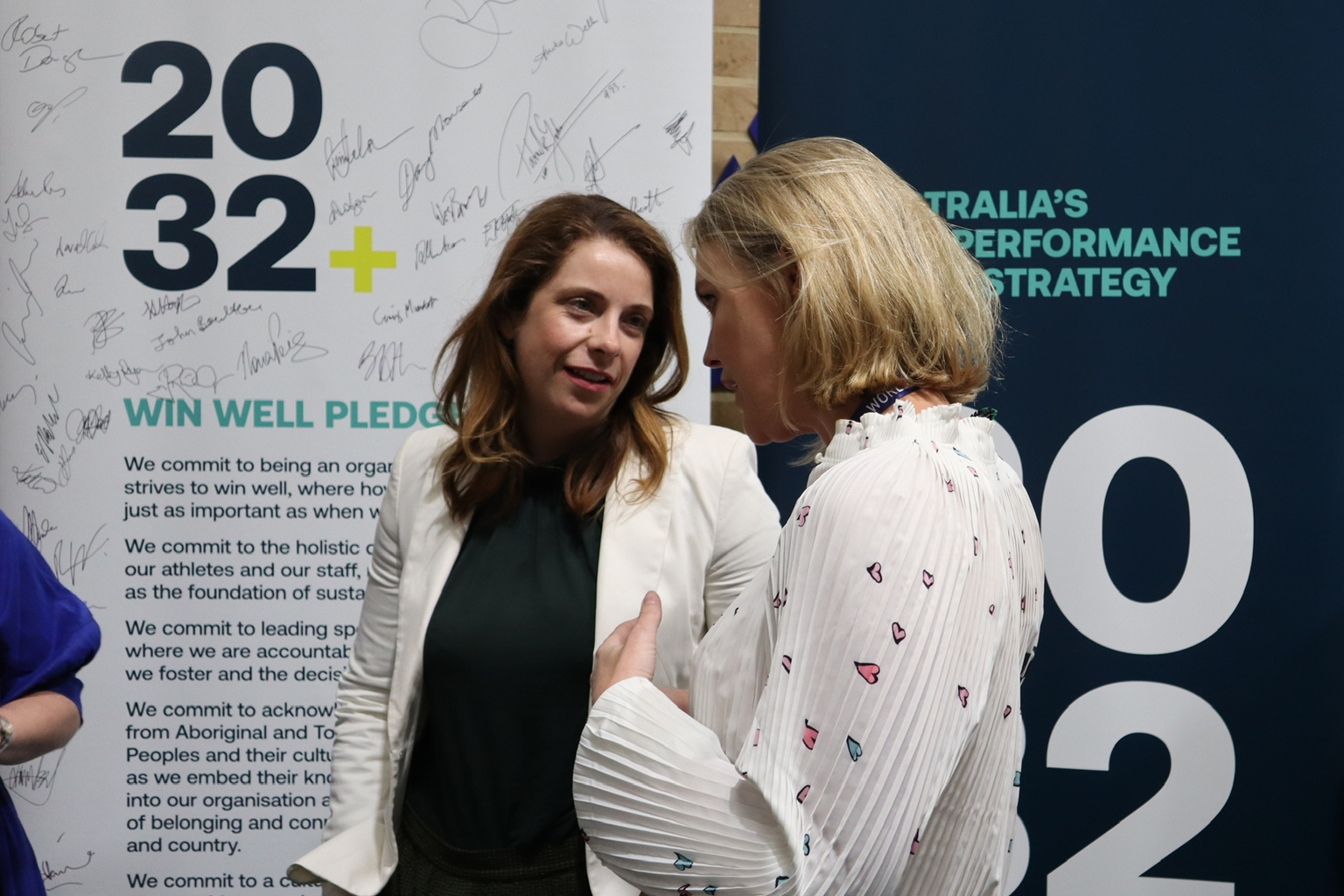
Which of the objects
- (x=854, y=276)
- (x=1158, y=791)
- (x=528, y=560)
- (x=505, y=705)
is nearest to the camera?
(x=854, y=276)

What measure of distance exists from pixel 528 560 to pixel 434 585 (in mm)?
148

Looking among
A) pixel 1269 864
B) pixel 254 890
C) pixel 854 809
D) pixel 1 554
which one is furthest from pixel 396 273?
pixel 1269 864

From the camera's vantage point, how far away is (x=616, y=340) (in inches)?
66.6

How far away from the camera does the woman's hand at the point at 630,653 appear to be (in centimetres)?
95
